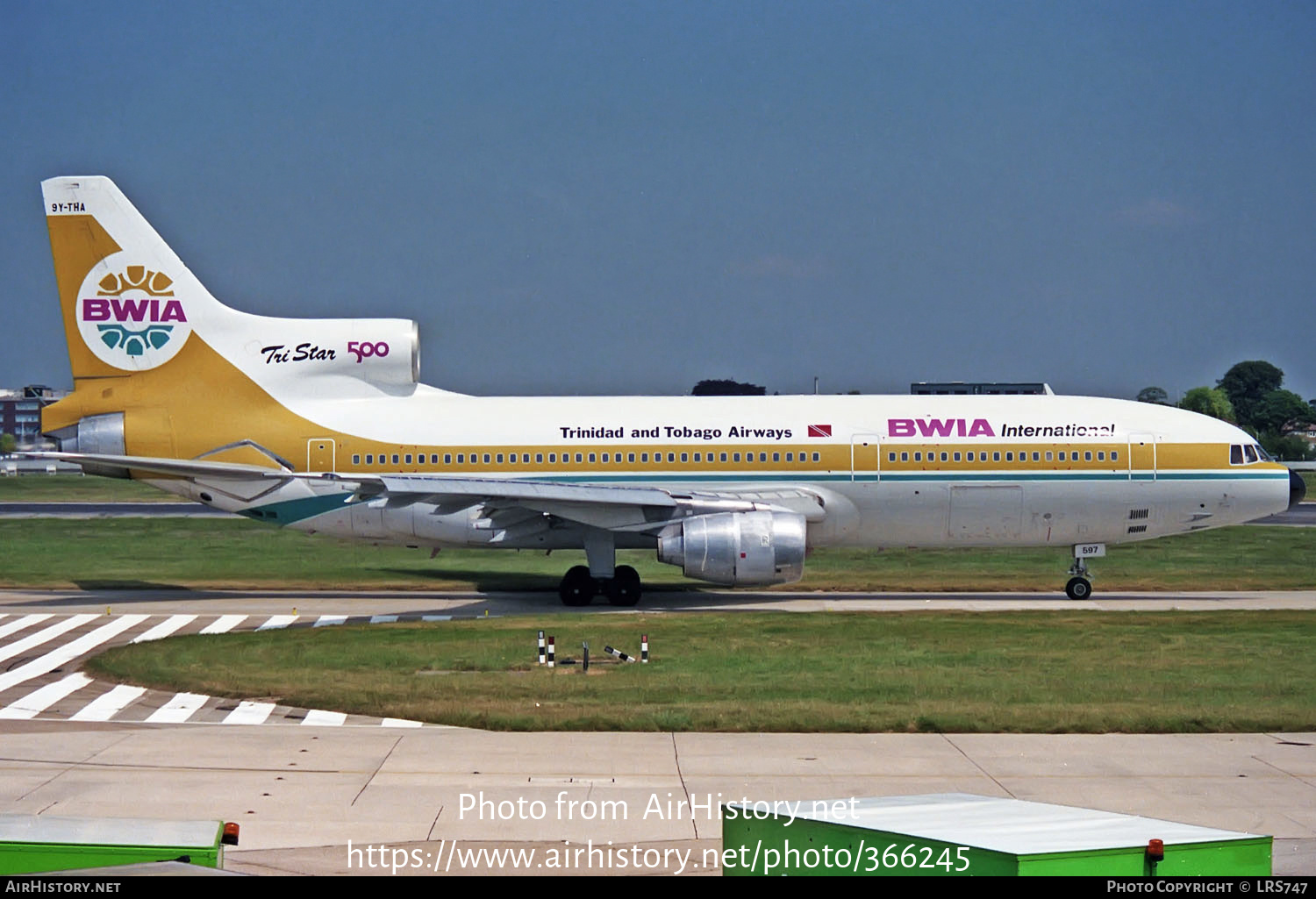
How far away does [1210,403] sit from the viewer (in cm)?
16862

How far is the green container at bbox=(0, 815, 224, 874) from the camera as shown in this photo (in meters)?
7.17

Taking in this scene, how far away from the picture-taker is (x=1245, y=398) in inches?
7146

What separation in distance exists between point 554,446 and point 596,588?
348 centimetres

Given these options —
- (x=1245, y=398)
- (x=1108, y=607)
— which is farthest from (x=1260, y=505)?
(x=1245, y=398)

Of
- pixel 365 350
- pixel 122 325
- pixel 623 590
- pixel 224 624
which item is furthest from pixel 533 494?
pixel 122 325

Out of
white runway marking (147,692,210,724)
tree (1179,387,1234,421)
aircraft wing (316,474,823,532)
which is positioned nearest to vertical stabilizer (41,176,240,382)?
aircraft wing (316,474,823,532)

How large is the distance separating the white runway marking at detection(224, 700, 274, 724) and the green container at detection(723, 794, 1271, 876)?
11698 mm

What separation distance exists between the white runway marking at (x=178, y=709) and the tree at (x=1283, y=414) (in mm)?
153665

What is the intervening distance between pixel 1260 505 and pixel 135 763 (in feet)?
89.9

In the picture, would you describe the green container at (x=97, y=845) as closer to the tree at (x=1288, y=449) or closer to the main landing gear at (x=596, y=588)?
the main landing gear at (x=596, y=588)

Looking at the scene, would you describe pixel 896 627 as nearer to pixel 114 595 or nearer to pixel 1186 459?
pixel 1186 459

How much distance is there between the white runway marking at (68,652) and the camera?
22156mm

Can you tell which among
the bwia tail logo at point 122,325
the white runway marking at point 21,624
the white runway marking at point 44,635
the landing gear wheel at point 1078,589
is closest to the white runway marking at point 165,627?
the white runway marking at point 44,635

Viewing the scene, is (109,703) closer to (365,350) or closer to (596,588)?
(596,588)
